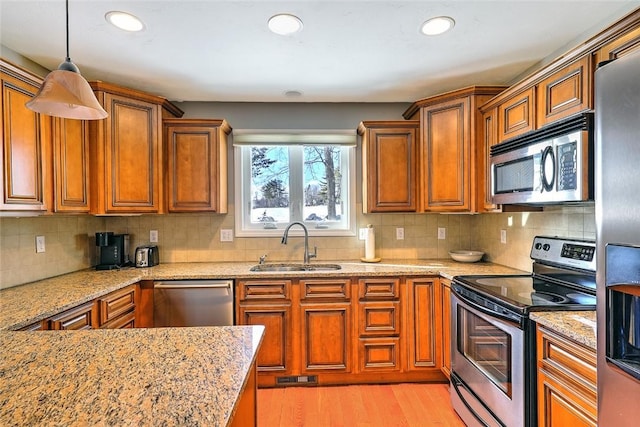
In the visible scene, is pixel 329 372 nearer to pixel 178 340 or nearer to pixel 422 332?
pixel 422 332

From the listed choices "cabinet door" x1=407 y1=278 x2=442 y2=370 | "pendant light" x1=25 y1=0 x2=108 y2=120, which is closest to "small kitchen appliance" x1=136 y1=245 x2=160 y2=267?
"pendant light" x1=25 y1=0 x2=108 y2=120

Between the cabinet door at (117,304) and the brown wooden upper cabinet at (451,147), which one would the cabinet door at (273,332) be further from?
the brown wooden upper cabinet at (451,147)

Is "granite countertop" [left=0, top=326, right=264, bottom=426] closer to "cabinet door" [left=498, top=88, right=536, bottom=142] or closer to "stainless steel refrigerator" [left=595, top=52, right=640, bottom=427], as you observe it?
"stainless steel refrigerator" [left=595, top=52, right=640, bottom=427]

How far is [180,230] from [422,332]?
2267 millimetres

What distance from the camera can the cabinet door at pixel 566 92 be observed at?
157cm

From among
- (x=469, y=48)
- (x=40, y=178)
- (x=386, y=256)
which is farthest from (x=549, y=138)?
(x=40, y=178)

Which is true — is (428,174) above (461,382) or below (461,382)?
above

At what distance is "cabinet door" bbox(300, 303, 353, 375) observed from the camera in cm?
253

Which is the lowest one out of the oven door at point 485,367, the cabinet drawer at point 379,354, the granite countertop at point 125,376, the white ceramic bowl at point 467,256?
the cabinet drawer at point 379,354

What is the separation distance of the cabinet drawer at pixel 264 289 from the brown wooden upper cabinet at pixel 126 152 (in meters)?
0.96

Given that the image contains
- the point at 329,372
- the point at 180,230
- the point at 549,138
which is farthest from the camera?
the point at 180,230

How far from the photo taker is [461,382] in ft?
6.79

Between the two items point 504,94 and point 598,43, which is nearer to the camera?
point 598,43

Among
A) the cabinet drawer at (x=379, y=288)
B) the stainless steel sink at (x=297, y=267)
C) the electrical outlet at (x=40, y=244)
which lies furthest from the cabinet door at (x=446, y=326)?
the electrical outlet at (x=40, y=244)
